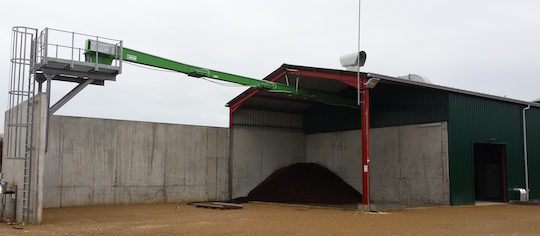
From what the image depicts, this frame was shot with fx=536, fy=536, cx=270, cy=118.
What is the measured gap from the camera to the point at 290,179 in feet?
95.5

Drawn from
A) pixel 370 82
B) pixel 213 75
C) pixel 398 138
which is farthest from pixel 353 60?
pixel 213 75

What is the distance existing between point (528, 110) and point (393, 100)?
25.3 ft

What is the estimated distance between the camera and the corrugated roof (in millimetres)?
24031

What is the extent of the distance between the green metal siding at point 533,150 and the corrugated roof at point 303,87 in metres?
0.75

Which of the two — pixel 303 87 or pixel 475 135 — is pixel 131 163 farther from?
pixel 475 135

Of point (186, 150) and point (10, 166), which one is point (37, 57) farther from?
point (186, 150)

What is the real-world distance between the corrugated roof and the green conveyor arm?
1.94ft

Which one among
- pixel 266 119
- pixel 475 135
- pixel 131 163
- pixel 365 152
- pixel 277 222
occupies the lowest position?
pixel 277 222

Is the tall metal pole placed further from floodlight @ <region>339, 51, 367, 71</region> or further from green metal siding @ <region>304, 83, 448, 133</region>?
green metal siding @ <region>304, 83, 448, 133</region>

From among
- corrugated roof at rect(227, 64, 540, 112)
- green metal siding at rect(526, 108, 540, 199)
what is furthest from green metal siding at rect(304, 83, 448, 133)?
green metal siding at rect(526, 108, 540, 199)

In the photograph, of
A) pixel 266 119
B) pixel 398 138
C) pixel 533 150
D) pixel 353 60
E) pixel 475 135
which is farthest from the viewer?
pixel 266 119

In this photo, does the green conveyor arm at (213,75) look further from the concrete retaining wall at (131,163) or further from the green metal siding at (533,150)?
the green metal siding at (533,150)

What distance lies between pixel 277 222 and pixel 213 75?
7366mm

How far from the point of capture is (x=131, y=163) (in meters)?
25.0
